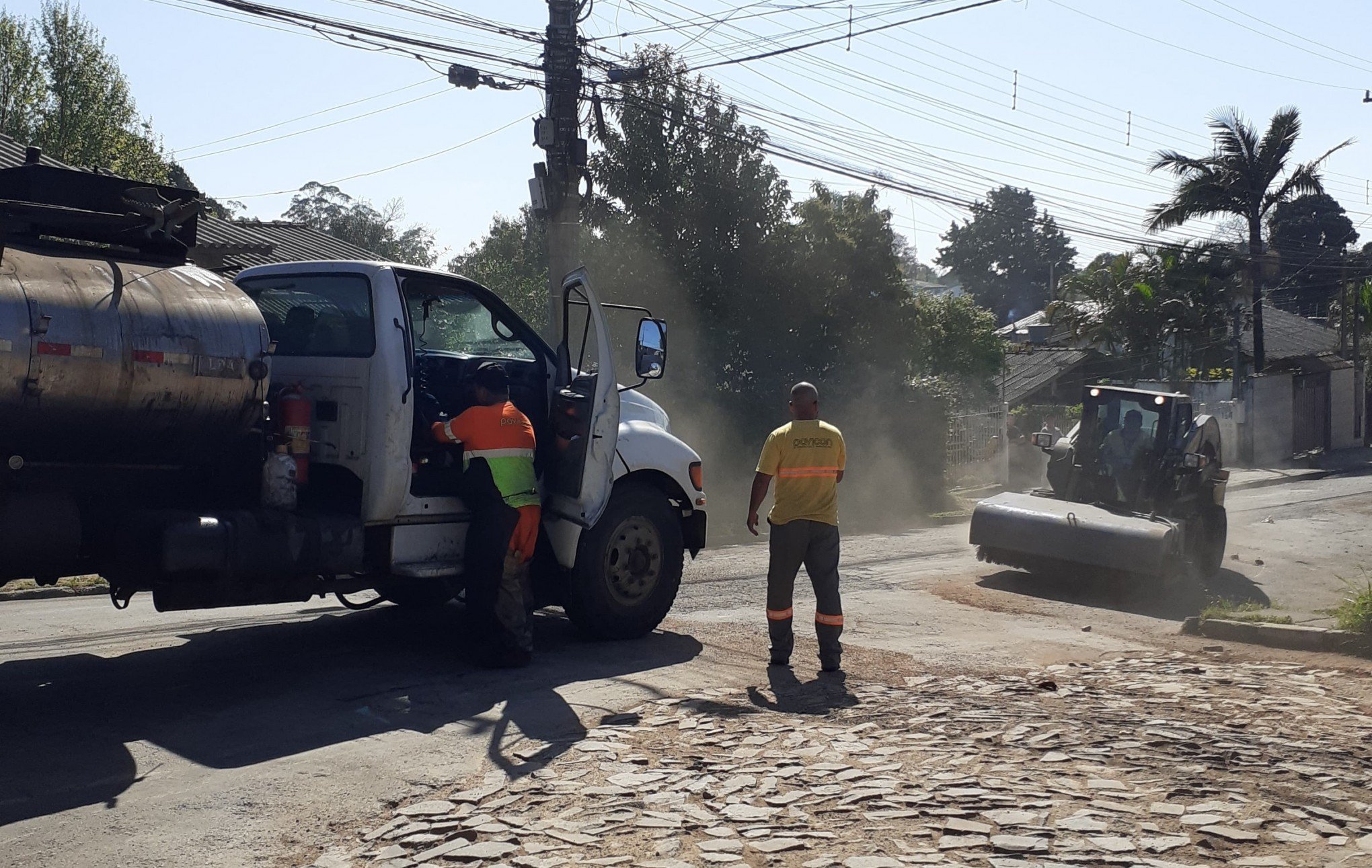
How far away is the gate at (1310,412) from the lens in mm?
35906

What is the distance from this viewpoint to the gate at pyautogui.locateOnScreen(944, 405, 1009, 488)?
23920 millimetres

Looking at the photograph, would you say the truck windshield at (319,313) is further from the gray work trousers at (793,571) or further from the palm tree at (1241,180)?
the palm tree at (1241,180)

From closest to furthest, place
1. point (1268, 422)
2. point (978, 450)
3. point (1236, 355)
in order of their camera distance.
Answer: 1. point (978, 450)
2. point (1236, 355)
3. point (1268, 422)

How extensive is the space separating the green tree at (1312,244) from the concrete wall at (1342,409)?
14671 millimetres

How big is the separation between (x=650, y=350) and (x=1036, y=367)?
33182 millimetres

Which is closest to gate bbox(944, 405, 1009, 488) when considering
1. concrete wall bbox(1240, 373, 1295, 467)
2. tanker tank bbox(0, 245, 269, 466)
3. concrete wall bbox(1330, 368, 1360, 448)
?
concrete wall bbox(1240, 373, 1295, 467)

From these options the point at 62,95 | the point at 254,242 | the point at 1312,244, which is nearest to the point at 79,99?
the point at 62,95

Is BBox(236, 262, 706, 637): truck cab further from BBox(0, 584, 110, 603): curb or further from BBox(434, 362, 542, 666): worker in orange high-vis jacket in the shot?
BBox(0, 584, 110, 603): curb

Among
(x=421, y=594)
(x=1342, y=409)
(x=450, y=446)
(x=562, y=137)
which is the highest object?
(x=562, y=137)

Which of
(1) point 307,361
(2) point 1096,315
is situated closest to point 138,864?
(1) point 307,361

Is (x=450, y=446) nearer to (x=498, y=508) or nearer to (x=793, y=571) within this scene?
(x=498, y=508)

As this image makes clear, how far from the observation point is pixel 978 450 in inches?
986

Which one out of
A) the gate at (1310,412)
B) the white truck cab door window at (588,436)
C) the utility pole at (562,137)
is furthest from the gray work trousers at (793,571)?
the gate at (1310,412)

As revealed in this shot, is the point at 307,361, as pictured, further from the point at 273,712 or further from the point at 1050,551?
the point at 1050,551
